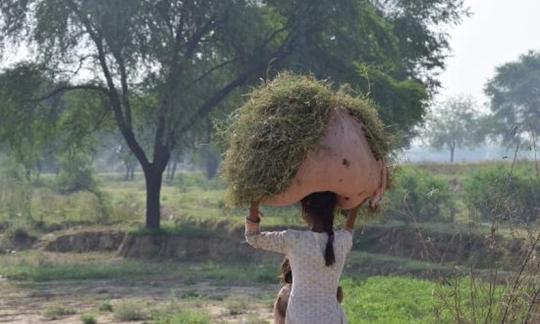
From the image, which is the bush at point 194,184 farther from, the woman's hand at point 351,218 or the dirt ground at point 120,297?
the woman's hand at point 351,218

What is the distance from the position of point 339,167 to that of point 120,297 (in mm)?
10443

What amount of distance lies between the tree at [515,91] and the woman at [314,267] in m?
57.3

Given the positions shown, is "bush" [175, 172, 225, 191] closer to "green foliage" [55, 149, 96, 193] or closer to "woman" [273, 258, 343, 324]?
"green foliage" [55, 149, 96, 193]

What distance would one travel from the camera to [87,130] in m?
23.8

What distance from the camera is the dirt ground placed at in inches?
476

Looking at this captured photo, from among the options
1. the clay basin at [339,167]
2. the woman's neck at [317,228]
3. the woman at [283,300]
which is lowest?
the woman at [283,300]

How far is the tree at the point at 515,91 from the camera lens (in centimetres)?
6091

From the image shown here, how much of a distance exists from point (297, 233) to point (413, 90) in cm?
1615

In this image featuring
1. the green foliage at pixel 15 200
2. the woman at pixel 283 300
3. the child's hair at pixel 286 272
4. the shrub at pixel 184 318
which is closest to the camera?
the woman at pixel 283 300

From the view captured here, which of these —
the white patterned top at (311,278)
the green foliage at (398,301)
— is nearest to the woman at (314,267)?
the white patterned top at (311,278)

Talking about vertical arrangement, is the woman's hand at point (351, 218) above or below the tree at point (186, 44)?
below

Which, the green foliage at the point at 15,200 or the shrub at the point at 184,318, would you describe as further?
the green foliage at the point at 15,200

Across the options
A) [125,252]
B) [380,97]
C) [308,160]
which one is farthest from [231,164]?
[125,252]

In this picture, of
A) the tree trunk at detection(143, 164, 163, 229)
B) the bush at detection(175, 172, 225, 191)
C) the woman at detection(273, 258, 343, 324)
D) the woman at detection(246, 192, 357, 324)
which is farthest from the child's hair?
the bush at detection(175, 172, 225, 191)
